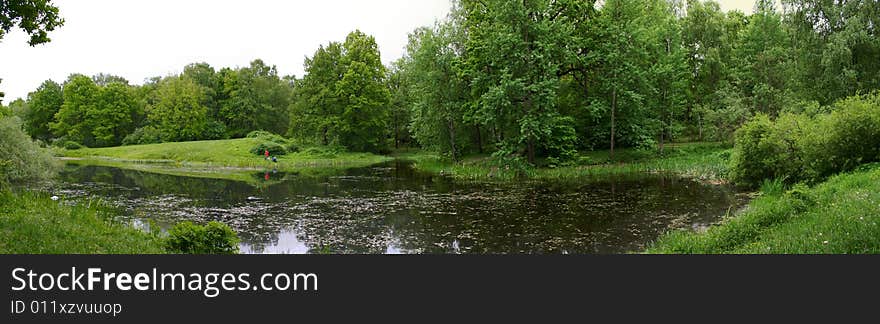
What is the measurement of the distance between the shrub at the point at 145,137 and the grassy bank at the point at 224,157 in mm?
8338

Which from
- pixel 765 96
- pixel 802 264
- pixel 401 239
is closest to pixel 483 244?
pixel 401 239

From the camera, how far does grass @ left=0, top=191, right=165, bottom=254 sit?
8.91 meters

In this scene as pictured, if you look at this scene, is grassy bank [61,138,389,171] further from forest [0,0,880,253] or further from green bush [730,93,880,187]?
green bush [730,93,880,187]

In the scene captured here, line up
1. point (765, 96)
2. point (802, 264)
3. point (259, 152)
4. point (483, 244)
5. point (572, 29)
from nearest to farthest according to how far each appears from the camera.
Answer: point (802, 264)
point (483, 244)
point (572, 29)
point (765, 96)
point (259, 152)

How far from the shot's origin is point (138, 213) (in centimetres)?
1827

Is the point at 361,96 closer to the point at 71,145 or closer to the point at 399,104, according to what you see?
the point at 399,104

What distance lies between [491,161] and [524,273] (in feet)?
94.6

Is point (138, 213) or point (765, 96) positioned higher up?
point (765, 96)

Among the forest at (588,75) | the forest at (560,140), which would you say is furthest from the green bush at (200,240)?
the forest at (588,75)

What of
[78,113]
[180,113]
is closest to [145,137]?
[180,113]

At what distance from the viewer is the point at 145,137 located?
68.8 meters

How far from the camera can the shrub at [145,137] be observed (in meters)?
68.3

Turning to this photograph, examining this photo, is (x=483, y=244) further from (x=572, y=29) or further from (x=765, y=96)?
(x=765, y=96)

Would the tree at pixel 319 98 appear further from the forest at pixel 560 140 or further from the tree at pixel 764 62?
the tree at pixel 764 62
